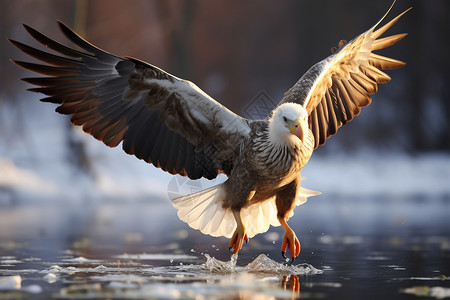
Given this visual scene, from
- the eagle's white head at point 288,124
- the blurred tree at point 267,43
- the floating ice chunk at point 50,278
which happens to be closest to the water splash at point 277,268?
the eagle's white head at point 288,124

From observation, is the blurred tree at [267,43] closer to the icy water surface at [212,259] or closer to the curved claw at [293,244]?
the icy water surface at [212,259]

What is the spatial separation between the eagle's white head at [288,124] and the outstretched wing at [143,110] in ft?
1.14

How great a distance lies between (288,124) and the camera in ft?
20.3

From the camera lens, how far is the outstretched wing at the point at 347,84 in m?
7.59

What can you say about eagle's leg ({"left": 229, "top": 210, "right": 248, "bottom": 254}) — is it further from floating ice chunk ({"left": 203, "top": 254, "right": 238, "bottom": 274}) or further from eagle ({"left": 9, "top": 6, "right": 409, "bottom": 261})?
floating ice chunk ({"left": 203, "top": 254, "right": 238, "bottom": 274})

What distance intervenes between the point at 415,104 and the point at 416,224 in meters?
12.3

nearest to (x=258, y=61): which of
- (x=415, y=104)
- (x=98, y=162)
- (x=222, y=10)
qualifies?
(x=222, y=10)

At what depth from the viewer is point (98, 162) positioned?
17281 mm

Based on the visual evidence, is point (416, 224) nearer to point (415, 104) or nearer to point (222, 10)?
point (415, 104)

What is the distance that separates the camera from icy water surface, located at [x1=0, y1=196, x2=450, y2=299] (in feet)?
15.8

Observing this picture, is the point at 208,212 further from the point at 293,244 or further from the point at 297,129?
the point at 297,129

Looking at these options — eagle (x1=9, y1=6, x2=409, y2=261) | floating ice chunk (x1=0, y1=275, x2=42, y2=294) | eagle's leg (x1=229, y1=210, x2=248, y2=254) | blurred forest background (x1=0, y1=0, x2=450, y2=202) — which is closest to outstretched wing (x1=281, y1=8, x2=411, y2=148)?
eagle (x1=9, y1=6, x2=409, y2=261)

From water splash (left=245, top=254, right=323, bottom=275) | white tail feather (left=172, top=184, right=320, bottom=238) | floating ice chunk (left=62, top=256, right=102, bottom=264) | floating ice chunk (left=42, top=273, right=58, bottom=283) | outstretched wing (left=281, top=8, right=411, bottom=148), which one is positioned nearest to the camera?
floating ice chunk (left=42, top=273, right=58, bottom=283)

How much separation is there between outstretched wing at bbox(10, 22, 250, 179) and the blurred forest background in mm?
10179
